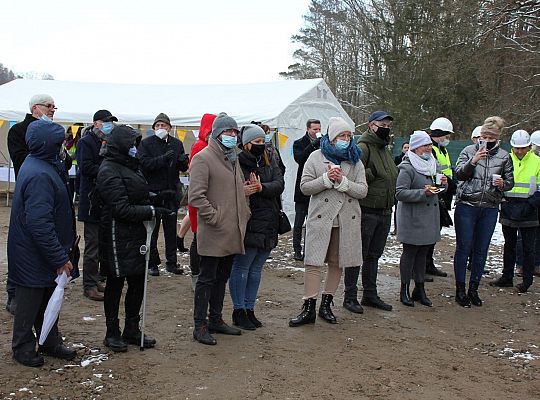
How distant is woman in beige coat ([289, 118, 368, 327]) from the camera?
526 centimetres

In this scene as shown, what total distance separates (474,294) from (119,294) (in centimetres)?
398

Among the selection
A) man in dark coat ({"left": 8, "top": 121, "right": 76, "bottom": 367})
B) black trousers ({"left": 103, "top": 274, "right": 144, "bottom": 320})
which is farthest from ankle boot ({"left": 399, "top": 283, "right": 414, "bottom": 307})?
man in dark coat ({"left": 8, "top": 121, "right": 76, "bottom": 367})

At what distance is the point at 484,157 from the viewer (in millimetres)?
5965

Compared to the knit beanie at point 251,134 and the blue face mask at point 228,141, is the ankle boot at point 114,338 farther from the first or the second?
the knit beanie at point 251,134

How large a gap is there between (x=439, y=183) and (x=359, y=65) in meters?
30.5

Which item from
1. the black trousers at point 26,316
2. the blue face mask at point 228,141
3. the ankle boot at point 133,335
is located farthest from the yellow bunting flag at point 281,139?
the black trousers at point 26,316

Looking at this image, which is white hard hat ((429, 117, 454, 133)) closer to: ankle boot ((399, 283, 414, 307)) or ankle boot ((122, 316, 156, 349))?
ankle boot ((399, 283, 414, 307))

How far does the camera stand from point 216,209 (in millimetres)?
4656

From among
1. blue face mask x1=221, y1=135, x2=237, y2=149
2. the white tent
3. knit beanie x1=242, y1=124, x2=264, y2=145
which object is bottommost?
blue face mask x1=221, y1=135, x2=237, y2=149

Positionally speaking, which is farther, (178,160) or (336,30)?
(336,30)

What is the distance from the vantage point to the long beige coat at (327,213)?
5.26 m

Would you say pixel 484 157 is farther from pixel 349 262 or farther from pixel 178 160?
pixel 178 160

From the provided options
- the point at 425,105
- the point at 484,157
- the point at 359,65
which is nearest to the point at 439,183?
the point at 484,157

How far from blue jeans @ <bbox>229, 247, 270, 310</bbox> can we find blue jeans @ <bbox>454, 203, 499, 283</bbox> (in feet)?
7.61
